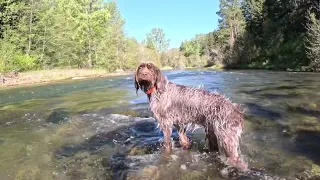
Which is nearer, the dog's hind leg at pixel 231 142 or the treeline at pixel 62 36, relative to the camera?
the dog's hind leg at pixel 231 142

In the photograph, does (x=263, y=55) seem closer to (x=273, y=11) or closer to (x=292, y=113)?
(x=273, y=11)

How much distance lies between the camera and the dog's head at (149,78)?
253 inches

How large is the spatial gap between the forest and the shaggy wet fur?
30185 millimetres

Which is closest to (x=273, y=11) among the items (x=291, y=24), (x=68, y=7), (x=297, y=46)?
(x=291, y=24)

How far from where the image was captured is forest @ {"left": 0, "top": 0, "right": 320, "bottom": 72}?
42031mm

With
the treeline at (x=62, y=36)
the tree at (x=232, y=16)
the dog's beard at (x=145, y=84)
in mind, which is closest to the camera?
the dog's beard at (x=145, y=84)

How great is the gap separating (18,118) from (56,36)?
3691 centimetres

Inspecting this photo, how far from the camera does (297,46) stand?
154 ft

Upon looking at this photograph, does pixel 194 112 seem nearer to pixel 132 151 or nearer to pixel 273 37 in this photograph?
pixel 132 151

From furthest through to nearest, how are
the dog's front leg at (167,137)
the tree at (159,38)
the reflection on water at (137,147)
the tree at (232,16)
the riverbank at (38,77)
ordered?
the tree at (159,38) < the tree at (232,16) < the riverbank at (38,77) < the dog's front leg at (167,137) < the reflection on water at (137,147)

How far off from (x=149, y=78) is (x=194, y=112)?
114 centimetres

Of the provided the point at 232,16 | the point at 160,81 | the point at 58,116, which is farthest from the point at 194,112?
the point at 232,16

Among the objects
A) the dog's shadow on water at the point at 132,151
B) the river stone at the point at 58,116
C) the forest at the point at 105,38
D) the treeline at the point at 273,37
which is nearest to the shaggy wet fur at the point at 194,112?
the dog's shadow on water at the point at 132,151

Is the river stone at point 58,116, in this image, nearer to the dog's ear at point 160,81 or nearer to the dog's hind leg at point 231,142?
the dog's ear at point 160,81
